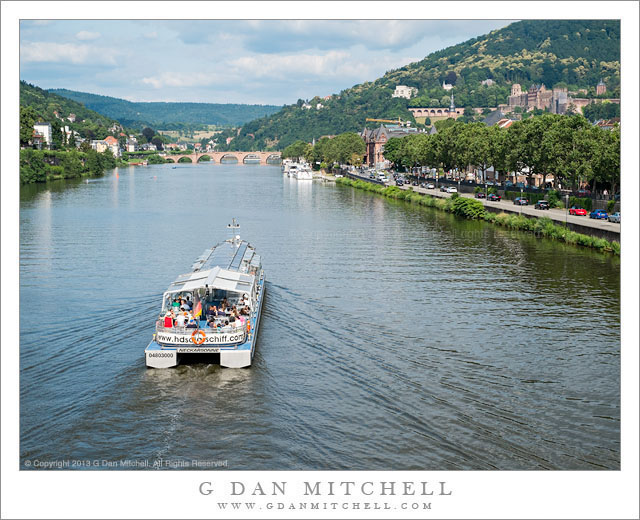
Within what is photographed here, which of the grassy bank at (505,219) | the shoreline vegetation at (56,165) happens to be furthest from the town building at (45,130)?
the grassy bank at (505,219)

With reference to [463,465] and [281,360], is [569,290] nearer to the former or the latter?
[281,360]

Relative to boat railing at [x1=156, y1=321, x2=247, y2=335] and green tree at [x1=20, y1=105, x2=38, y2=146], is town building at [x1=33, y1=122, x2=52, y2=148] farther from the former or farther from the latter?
boat railing at [x1=156, y1=321, x2=247, y2=335]

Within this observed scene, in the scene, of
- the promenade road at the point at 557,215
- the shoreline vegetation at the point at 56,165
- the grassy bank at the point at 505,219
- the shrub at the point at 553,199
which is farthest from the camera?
the shoreline vegetation at the point at 56,165

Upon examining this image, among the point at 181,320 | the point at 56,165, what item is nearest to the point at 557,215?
the point at 181,320

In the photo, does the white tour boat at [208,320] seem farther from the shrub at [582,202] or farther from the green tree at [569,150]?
the green tree at [569,150]

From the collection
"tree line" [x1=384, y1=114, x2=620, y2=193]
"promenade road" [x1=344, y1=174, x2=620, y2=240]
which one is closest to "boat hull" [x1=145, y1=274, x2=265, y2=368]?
"promenade road" [x1=344, y1=174, x2=620, y2=240]

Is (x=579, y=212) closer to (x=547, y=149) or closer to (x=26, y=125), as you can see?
(x=547, y=149)

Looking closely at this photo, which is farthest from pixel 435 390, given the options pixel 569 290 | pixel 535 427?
pixel 569 290
